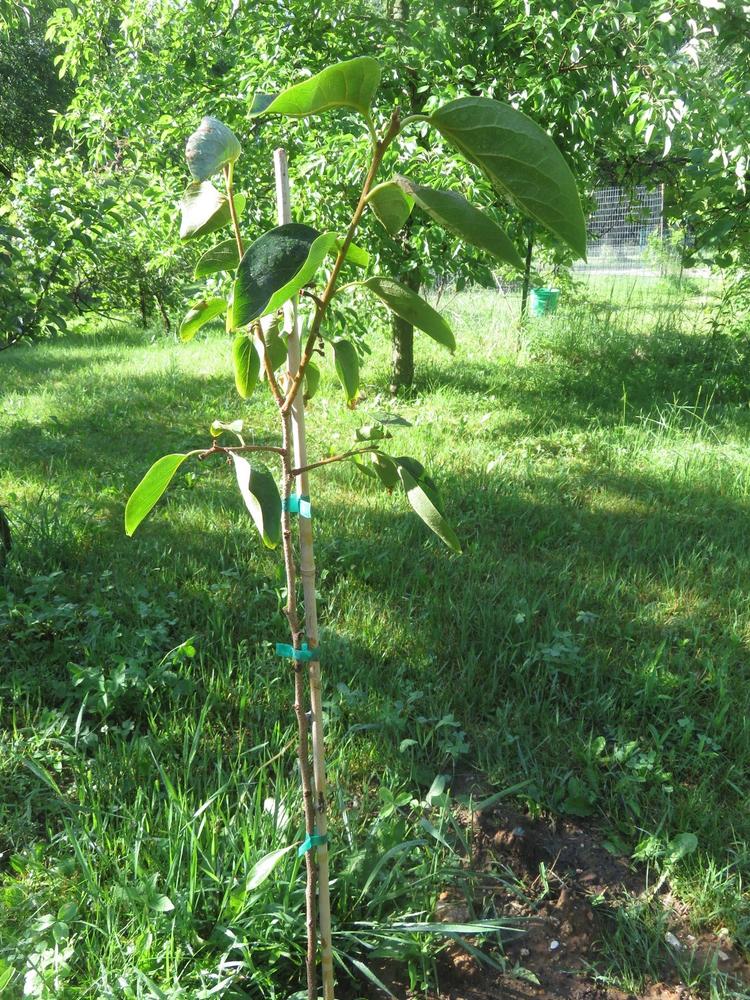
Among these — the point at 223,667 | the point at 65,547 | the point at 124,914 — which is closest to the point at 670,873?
the point at 124,914

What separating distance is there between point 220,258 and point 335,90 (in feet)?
1.41

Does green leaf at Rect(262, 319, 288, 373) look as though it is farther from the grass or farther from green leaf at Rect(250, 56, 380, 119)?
green leaf at Rect(250, 56, 380, 119)

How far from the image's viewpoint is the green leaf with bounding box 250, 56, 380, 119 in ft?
2.41

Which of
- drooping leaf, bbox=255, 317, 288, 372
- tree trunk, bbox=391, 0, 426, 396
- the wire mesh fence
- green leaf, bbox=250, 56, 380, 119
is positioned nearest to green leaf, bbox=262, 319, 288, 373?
drooping leaf, bbox=255, 317, 288, 372

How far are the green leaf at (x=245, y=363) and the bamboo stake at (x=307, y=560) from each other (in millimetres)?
61

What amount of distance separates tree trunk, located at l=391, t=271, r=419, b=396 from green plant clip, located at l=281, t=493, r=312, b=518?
4.41 m

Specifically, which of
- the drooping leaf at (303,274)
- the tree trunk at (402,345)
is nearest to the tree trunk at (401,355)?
the tree trunk at (402,345)

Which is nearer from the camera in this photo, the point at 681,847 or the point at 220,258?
the point at 220,258

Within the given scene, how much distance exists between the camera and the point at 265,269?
→ 717 millimetres

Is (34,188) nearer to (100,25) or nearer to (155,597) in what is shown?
(155,597)

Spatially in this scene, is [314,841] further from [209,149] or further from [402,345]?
[402,345]

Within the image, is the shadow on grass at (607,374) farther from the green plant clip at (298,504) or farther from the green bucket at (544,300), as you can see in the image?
the green plant clip at (298,504)

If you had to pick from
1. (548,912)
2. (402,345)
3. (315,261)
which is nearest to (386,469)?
(315,261)

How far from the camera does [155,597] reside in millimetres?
2723
